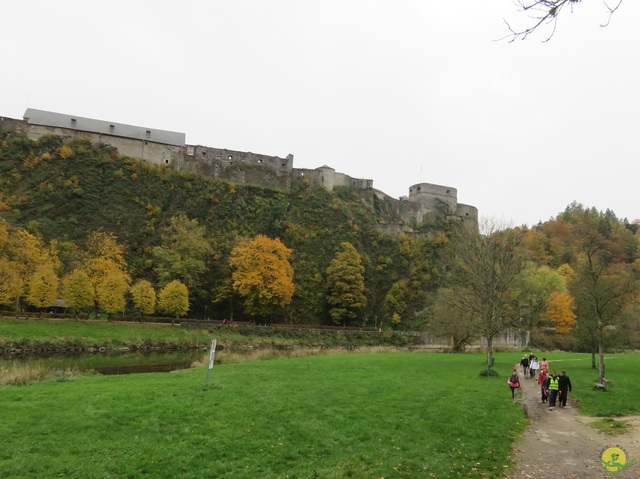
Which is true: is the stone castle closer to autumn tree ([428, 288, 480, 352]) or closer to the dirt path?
autumn tree ([428, 288, 480, 352])

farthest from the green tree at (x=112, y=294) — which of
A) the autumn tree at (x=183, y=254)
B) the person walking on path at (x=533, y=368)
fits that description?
the person walking on path at (x=533, y=368)

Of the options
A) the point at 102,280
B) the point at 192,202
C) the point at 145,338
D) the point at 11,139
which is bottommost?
the point at 145,338

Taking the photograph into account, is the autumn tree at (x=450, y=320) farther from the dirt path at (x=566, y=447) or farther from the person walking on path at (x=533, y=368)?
the dirt path at (x=566, y=447)

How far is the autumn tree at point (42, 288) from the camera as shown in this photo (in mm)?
43844

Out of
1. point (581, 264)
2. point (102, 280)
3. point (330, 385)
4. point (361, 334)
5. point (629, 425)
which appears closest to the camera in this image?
point (629, 425)

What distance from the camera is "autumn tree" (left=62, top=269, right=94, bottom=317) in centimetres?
4597

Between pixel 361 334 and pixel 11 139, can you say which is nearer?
pixel 361 334

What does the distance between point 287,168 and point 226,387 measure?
67.5 m

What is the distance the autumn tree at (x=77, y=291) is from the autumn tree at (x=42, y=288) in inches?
45.2

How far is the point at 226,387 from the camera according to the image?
17656mm

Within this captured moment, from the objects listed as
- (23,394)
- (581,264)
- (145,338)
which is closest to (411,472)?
(23,394)

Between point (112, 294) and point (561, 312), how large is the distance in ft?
194

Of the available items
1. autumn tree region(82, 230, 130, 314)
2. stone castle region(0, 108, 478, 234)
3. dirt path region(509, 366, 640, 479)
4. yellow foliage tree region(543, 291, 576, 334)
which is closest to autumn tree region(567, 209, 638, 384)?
dirt path region(509, 366, 640, 479)

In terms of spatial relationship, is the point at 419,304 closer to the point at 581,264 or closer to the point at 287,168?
the point at 287,168
